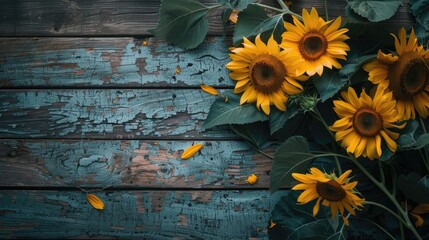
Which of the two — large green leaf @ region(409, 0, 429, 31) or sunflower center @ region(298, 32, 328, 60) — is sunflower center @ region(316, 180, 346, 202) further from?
large green leaf @ region(409, 0, 429, 31)

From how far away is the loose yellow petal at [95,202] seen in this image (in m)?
1.62

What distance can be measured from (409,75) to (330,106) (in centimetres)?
20

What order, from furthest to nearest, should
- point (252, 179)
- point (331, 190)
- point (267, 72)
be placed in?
point (252, 179) → point (267, 72) → point (331, 190)

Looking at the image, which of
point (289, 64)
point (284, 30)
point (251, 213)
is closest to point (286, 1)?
point (284, 30)

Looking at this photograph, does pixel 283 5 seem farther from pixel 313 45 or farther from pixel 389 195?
pixel 389 195

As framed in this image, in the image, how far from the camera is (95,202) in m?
1.63

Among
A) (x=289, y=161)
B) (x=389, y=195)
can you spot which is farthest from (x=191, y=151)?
(x=389, y=195)

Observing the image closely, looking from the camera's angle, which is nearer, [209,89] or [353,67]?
[353,67]

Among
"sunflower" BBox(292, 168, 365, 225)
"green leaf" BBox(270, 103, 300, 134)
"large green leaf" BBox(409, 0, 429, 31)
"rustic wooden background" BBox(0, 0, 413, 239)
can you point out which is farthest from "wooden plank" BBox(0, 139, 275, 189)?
"large green leaf" BBox(409, 0, 429, 31)

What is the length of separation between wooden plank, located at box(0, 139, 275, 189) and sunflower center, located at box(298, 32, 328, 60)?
272 mm

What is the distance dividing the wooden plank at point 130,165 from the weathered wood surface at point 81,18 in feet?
0.92

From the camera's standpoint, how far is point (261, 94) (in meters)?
1.53

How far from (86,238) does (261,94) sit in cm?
57

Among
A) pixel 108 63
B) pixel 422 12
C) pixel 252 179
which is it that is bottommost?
pixel 252 179
